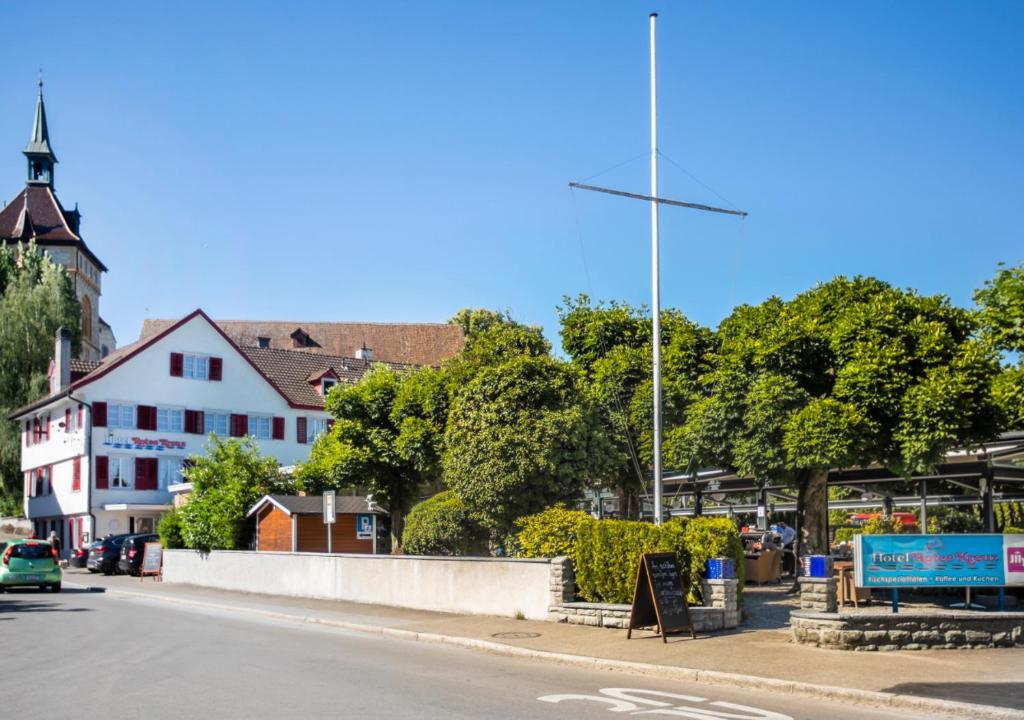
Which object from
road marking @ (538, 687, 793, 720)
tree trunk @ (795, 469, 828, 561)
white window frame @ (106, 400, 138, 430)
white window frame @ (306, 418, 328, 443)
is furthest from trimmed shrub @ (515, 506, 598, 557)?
white window frame @ (306, 418, 328, 443)

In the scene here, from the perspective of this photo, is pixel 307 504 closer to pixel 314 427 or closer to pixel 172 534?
pixel 172 534

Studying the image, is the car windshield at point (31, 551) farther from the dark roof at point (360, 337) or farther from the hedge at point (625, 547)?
the dark roof at point (360, 337)

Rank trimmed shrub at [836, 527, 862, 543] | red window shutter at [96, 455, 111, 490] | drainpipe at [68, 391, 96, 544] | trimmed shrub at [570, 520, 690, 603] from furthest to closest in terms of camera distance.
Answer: red window shutter at [96, 455, 111, 490] → drainpipe at [68, 391, 96, 544] → trimmed shrub at [836, 527, 862, 543] → trimmed shrub at [570, 520, 690, 603]

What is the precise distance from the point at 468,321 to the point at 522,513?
53078 millimetres

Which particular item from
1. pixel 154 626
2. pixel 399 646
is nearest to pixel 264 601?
pixel 154 626

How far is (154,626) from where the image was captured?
65.5ft

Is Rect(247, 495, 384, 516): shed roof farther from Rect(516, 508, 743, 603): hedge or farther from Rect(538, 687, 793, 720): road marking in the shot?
Rect(538, 687, 793, 720): road marking

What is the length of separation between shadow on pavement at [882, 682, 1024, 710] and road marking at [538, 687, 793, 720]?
1812mm

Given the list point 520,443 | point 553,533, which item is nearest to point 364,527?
point 520,443

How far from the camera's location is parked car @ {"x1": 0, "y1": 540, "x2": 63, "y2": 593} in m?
30.4

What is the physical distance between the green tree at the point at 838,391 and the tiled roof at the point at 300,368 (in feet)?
125

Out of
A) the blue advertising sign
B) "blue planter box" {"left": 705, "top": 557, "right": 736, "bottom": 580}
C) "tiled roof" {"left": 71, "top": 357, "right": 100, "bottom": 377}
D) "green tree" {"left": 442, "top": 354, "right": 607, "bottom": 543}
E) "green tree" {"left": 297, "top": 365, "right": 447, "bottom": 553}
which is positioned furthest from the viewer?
"tiled roof" {"left": 71, "top": 357, "right": 100, "bottom": 377}

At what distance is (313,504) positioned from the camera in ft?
101

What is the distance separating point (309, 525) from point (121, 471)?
987 inches
